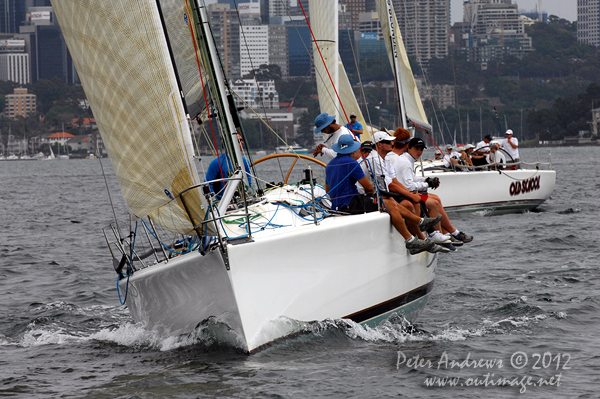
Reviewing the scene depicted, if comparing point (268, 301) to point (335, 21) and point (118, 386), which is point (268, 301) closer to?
point (118, 386)

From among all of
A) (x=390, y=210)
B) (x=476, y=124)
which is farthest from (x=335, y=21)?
(x=476, y=124)

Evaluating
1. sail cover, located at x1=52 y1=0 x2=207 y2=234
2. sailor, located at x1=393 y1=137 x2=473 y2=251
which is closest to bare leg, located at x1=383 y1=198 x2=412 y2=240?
sailor, located at x1=393 y1=137 x2=473 y2=251

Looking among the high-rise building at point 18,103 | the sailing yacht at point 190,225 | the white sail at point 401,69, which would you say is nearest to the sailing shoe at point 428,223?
the sailing yacht at point 190,225

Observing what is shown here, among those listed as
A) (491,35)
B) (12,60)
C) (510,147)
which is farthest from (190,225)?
(12,60)

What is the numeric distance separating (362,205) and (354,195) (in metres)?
0.12

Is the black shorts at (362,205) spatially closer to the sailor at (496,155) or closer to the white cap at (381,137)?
the white cap at (381,137)

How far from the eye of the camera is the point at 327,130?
8.27 meters

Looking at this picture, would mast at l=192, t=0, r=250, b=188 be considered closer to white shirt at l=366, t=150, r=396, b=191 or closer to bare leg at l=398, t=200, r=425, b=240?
white shirt at l=366, t=150, r=396, b=191

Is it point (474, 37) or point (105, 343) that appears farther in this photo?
point (474, 37)

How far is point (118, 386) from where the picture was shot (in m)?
5.89

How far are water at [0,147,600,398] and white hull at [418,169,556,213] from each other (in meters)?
4.90

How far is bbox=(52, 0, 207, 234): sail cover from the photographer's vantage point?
573 cm

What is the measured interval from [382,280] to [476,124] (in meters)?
101

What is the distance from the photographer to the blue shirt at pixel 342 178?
7168 mm
